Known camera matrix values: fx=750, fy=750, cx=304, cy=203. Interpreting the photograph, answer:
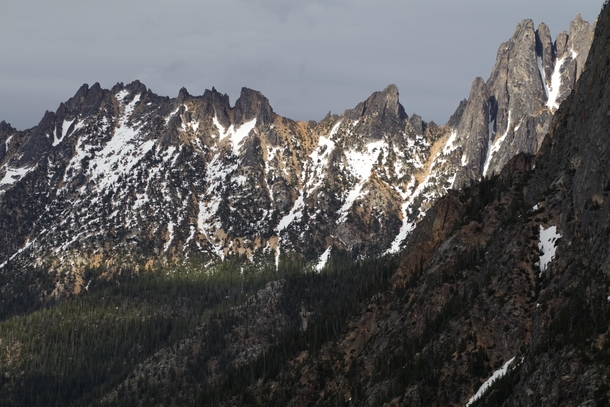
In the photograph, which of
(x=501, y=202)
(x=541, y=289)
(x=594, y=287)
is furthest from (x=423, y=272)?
(x=594, y=287)

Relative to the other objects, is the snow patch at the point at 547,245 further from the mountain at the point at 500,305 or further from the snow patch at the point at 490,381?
the snow patch at the point at 490,381

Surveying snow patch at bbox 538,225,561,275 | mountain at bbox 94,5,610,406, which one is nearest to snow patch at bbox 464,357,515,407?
mountain at bbox 94,5,610,406

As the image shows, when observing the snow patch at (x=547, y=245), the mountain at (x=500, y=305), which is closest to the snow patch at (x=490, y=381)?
the mountain at (x=500, y=305)

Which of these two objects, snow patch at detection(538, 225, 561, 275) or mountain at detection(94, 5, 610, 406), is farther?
snow patch at detection(538, 225, 561, 275)

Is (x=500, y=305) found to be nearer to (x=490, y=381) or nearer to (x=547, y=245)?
(x=547, y=245)

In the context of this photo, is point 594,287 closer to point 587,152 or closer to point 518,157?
point 587,152

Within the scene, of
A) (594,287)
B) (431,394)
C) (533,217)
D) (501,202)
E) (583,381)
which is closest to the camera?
(583,381)

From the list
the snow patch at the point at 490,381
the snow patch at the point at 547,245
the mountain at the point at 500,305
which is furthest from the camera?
the snow patch at the point at 547,245

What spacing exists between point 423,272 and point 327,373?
109ft

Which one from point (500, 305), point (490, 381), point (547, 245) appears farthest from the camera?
point (547, 245)

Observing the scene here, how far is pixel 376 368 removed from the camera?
15725 cm

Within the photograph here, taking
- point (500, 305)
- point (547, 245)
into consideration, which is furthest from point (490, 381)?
point (547, 245)

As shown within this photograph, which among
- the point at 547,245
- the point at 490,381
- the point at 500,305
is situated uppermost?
the point at 547,245

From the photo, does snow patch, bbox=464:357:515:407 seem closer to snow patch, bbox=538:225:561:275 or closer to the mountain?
the mountain
